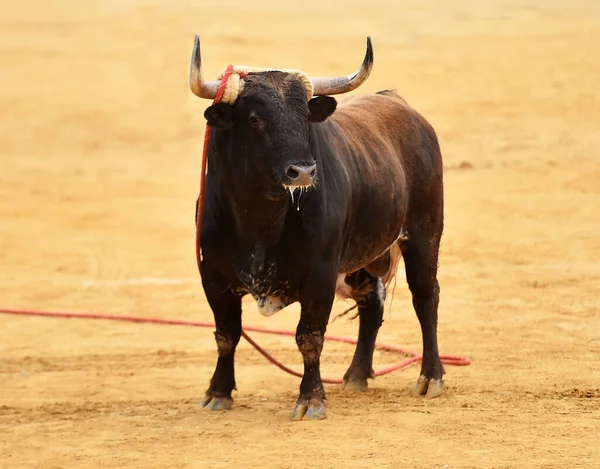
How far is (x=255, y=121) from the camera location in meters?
7.38

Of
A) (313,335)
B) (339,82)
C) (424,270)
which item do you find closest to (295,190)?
(339,82)

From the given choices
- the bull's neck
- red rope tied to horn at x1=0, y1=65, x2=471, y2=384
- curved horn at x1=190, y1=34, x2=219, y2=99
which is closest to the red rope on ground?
red rope tied to horn at x1=0, y1=65, x2=471, y2=384

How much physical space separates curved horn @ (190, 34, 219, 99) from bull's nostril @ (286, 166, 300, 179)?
68 cm

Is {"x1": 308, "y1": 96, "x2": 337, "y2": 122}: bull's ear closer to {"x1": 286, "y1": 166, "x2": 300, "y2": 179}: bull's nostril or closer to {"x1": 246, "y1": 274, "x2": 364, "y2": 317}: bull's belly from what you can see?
{"x1": 286, "y1": 166, "x2": 300, "y2": 179}: bull's nostril

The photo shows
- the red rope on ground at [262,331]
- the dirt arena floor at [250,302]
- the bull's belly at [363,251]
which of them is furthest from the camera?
the red rope on ground at [262,331]

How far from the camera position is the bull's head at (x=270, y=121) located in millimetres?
7184

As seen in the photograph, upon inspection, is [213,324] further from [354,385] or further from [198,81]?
[198,81]

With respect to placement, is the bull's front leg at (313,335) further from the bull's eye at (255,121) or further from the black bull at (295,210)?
the bull's eye at (255,121)

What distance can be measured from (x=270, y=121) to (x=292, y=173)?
0.38 metres

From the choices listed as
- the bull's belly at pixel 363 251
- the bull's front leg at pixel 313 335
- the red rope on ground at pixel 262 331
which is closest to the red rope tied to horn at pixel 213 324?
the red rope on ground at pixel 262 331

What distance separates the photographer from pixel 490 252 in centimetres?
1524

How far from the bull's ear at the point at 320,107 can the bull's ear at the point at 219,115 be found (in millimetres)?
500

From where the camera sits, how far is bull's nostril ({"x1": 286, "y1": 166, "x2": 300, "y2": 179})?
23.3 ft

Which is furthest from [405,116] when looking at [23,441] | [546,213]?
[546,213]
